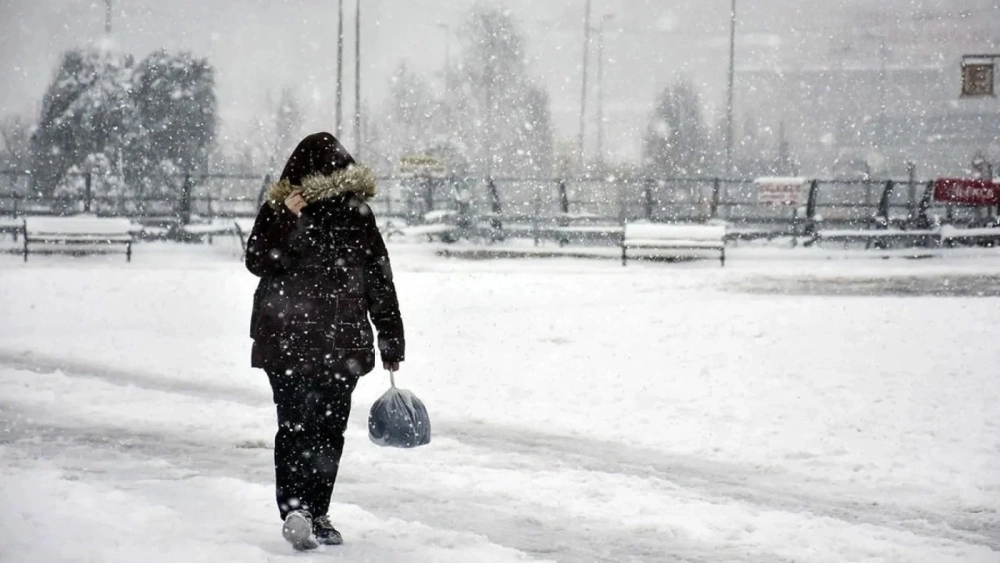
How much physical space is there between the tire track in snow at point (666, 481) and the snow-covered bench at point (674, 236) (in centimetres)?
1480

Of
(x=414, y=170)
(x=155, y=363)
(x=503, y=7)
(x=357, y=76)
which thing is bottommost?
(x=155, y=363)

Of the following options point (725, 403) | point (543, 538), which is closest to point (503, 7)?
point (725, 403)

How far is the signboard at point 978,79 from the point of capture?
31.1 m

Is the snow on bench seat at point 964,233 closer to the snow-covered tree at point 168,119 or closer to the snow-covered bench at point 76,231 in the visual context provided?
the snow-covered bench at point 76,231

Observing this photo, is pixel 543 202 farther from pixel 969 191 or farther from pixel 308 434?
pixel 308 434

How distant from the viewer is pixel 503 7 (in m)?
55.8

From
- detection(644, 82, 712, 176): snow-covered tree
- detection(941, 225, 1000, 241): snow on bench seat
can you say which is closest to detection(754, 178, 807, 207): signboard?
detection(941, 225, 1000, 241): snow on bench seat

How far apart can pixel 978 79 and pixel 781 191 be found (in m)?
7.44

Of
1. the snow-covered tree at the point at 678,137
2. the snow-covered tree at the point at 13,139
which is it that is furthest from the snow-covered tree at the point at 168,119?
the snow-covered tree at the point at 13,139

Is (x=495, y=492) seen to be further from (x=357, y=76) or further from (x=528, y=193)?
(x=528, y=193)

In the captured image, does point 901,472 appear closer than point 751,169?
Yes

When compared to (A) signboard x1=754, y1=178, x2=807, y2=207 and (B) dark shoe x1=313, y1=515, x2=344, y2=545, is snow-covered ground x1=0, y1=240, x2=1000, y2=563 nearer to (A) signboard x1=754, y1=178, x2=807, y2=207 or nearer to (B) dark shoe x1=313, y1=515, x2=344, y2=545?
(B) dark shoe x1=313, y1=515, x2=344, y2=545

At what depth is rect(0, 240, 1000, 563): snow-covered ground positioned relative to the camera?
211 inches

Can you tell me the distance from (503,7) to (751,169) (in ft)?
76.1
